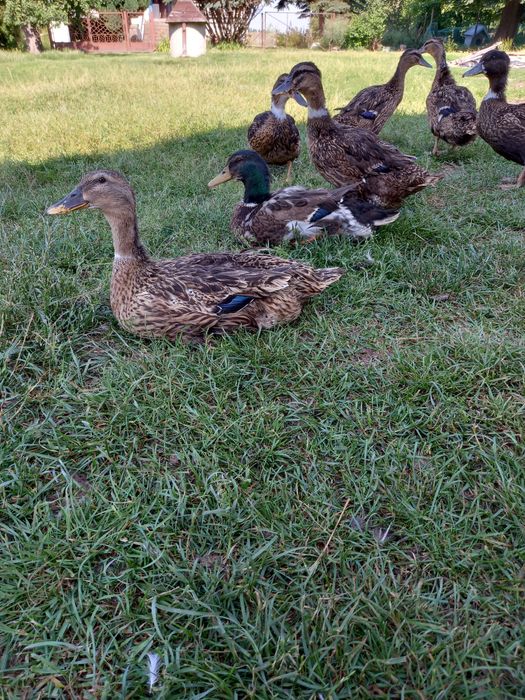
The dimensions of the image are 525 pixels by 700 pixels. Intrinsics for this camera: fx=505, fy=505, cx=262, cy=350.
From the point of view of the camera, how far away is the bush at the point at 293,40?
3222 centimetres

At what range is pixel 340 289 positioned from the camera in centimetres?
363

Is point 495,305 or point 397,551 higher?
point 495,305

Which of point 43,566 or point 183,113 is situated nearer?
point 43,566

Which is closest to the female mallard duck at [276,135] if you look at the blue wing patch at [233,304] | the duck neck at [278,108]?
the duck neck at [278,108]

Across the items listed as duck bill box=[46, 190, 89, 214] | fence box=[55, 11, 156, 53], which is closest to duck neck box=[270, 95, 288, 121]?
duck bill box=[46, 190, 89, 214]

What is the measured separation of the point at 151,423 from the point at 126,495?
0.45 metres

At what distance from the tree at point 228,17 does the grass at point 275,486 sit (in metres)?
30.0

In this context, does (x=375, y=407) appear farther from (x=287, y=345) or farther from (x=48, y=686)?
(x=48, y=686)

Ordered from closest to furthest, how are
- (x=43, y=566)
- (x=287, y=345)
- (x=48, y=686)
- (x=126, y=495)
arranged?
1. (x=48, y=686)
2. (x=43, y=566)
3. (x=126, y=495)
4. (x=287, y=345)

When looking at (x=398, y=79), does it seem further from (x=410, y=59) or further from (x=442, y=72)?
(x=442, y=72)

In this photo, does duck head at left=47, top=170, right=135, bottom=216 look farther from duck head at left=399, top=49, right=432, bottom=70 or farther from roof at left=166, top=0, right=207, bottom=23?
roof at left=166, top=0, right=207, bottom=23

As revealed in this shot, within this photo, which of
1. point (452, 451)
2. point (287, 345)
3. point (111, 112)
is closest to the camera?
point (452, 451)

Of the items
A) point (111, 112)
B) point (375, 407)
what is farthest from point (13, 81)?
point (375, 407)

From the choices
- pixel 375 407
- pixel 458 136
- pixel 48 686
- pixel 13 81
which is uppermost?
pixel 13 81
